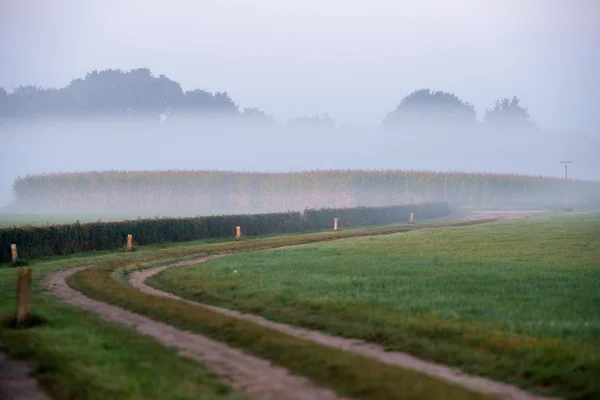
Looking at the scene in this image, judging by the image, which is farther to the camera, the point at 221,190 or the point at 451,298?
the point at 221,190

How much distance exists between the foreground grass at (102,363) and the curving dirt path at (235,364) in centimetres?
32

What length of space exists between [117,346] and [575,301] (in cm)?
1039

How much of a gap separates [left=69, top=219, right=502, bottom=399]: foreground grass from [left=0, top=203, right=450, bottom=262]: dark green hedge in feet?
48.9

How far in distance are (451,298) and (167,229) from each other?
31.0m

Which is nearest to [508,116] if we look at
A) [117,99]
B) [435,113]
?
[435,113]

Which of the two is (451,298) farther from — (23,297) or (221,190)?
(221,190)

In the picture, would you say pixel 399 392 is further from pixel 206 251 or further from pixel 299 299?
pixel 206 251

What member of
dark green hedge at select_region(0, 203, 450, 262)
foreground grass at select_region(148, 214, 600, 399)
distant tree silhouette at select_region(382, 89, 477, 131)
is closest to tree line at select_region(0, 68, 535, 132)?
distant tree silhouette at select_region(382, 89, 477, 131)

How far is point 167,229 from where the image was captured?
1837 inches

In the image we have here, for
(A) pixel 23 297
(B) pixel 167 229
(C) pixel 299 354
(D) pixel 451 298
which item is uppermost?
(B) pixel 167 229

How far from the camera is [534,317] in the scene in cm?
1536

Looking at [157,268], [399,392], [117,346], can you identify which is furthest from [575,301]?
[157,268]

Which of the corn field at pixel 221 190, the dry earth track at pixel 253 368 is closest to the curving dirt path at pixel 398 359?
the dry earth track at pixel 253 368

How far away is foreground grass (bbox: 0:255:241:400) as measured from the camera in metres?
10.4
